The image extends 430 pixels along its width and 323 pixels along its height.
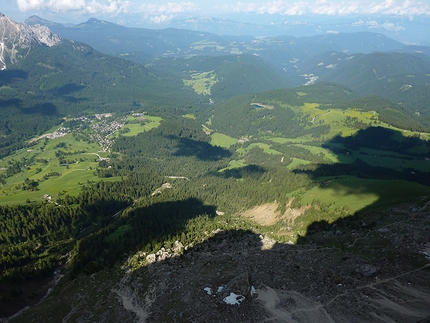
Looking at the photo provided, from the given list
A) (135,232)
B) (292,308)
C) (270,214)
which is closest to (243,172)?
(270,214)

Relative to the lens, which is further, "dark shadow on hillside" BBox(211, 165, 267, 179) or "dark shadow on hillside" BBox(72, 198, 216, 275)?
"dark shadow on hillside" BBox(211, 165, 267, 179)

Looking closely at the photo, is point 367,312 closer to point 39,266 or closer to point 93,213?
point 39,266

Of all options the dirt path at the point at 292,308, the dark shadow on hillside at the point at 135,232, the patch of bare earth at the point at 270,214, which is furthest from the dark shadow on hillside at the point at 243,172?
the dirt path at the point at 292,308

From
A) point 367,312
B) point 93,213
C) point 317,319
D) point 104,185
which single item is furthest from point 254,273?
point 104,185

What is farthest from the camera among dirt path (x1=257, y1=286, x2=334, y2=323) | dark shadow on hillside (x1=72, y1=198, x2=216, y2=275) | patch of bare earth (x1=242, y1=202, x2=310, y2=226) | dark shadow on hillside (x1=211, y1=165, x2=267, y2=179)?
dark shadow on hillside (x1=211, y1=165, x2=267, y2=179)

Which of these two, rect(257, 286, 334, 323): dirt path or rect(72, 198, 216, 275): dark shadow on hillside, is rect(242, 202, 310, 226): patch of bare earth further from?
rect(257, 286, 334, 323): dirt path

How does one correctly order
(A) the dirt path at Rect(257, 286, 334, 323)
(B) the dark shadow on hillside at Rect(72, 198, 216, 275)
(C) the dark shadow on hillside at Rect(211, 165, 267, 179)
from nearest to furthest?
(A) the dirt path at Rect(257, 286, 334, 323) < (B) the dark shadow on hillside at Rect(72, 198, 216, 275) < (C) the dark shadow on hillside at Rect(211, 165, 267, 179)

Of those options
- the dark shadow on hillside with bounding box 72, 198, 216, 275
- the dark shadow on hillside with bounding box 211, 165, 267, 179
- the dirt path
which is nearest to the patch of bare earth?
the dark shadow on hillside with bounding box 72, 198, 216, 275

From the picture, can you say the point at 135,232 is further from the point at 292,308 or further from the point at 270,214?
the point at 292,308
